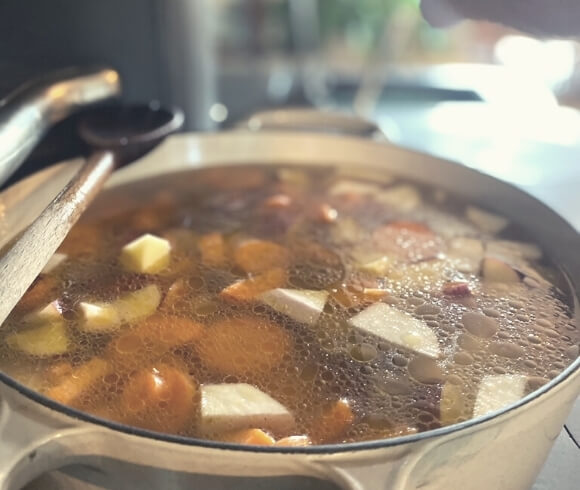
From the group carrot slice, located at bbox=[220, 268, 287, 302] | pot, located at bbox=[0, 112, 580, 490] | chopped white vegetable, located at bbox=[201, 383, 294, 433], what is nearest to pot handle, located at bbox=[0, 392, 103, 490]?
pot, located at bbox=[0, 112, 580, 490]

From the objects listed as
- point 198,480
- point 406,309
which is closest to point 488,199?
point 406,309

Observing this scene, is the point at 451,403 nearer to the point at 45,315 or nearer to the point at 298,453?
the point at 298,453

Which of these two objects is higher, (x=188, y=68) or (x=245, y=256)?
(x=188, y=68)

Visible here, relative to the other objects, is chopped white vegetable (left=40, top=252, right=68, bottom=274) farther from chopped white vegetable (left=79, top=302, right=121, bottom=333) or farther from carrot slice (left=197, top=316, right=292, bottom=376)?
carrot slice (left=197, top=316, right=292, bottom=376)

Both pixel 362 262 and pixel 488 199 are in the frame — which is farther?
pixel 488 199

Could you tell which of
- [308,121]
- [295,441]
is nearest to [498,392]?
[295,441]

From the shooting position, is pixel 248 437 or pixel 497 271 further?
pixel 497 271

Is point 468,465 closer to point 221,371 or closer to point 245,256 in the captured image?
point 221,371
